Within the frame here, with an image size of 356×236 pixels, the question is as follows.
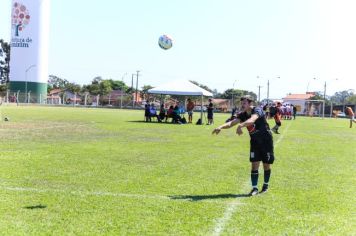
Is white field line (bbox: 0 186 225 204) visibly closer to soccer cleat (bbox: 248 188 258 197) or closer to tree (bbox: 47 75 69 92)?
soccer cleat (bbox: 248 188 258 197)

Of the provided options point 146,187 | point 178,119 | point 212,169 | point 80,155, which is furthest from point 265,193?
point 178,119

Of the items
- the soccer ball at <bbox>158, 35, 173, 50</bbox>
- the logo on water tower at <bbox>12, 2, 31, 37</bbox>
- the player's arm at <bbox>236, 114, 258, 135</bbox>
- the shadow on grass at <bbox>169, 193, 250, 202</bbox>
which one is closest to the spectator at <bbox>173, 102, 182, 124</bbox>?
the soccer ball at <bbox>158, 35, 173, 50</bbox>

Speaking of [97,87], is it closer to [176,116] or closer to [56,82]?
[56,82]

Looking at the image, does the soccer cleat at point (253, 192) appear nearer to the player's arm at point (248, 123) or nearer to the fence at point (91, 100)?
the player's arm at point (248, 123)

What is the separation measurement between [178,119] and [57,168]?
2372cm

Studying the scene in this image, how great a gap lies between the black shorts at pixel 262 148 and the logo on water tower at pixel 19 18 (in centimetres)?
9841

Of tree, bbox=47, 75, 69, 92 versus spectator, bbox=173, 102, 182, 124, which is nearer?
spectator, bbox=173, 102, 182, 124

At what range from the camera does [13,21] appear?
101000 millimetres

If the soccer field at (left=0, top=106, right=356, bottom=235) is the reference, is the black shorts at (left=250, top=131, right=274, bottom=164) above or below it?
above

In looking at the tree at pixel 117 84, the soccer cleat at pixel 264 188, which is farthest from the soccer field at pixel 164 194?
the tree at pixel 117 84

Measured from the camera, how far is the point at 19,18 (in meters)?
101

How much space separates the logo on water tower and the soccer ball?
70.4 metres

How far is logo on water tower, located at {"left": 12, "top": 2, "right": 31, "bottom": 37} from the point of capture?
100562 mm

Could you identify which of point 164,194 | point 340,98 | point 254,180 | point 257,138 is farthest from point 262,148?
point 340,98
